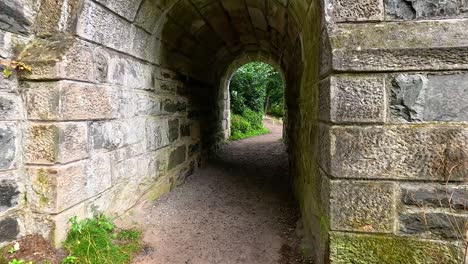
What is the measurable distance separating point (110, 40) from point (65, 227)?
156cm

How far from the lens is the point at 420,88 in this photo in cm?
169

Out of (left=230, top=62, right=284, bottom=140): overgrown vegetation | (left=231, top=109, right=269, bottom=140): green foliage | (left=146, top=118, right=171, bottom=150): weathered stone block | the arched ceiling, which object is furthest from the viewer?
(left=230, top=62, right=284, bottom=140): overgrown vegetation

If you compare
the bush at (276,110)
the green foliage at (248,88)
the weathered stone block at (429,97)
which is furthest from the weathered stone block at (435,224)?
the bush at (276,110)

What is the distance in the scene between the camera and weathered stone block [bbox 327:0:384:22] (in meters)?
1.73

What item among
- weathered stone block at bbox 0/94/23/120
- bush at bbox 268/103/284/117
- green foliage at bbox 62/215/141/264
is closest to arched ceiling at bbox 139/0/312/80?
weathered stone block at bbox 0/94/23/120

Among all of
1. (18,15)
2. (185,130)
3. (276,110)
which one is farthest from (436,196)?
(276,110)

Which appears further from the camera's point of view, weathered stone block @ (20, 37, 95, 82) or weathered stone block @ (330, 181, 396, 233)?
weathered stone block @ (20, 37, 95, 82)

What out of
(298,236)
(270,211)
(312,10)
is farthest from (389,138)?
(270,211)

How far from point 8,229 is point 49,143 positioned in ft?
2.13

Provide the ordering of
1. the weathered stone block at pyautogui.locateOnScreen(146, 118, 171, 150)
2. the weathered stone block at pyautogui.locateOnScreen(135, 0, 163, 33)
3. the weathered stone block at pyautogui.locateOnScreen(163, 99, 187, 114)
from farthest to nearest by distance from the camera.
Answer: the weathered stone block at pyautogui.locateOnScreen(163, 99, 187, 114)
the weathered stone block at pyautogui.locateOnScreen(146, 118, 171, 150)
the weathered stone block at pyautogui.locateOnScreen(135, 0, 163, 33)

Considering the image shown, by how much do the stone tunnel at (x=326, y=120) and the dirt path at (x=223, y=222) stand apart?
344 mm

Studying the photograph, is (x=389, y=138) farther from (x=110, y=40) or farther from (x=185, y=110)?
(x=185, y=110)

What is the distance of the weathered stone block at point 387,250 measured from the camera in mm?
1692

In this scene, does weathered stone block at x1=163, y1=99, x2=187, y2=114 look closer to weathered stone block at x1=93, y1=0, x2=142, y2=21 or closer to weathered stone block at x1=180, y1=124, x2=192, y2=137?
weathered stone block at x1=180, y1=124, x2=192, y2=137
